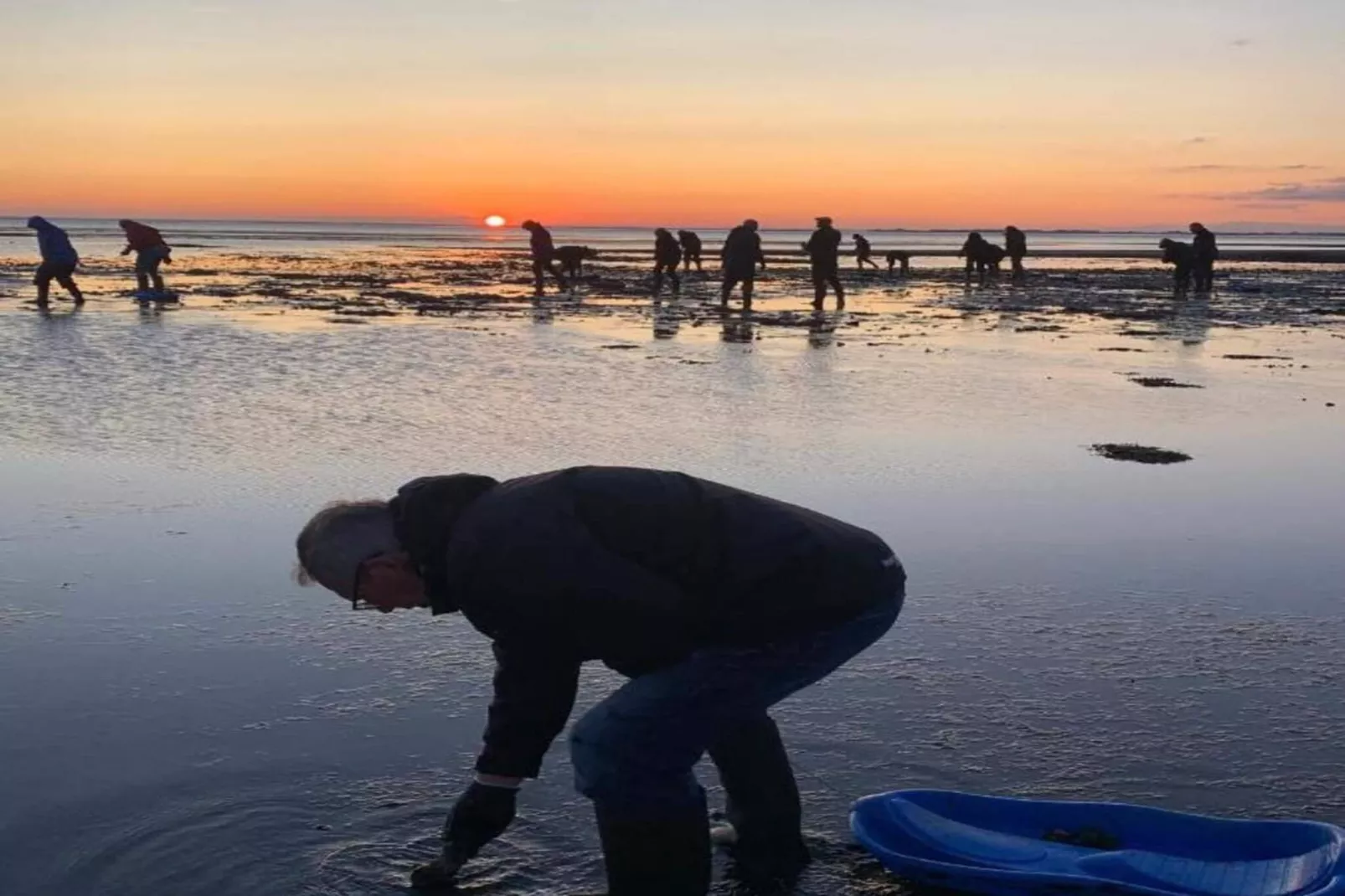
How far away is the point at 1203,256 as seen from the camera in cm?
3344

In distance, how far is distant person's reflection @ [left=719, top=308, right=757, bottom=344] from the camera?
64.3ft

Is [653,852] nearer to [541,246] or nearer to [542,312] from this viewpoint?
[542,312]

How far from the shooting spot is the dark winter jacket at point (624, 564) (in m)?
3.13

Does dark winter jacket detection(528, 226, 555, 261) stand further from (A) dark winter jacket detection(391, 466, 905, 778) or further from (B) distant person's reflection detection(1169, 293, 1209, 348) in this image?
(A) dark winter jacket detection(391, 466, 905, 778)

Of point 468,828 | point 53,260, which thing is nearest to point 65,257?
point 53,260

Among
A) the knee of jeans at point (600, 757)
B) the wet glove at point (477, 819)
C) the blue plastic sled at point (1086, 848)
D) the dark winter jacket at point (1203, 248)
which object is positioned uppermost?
the dark winter jacket at point (1203, 248)

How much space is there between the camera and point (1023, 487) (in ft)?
29.4

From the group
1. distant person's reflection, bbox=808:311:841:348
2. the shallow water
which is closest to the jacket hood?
the shallow water

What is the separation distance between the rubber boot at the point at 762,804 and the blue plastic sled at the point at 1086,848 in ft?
0.68

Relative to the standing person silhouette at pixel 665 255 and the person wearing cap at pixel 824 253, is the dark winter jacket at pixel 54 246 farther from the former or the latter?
the person wearing cap at pixel 824 253

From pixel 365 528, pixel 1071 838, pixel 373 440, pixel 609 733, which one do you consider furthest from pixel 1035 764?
pixel 373 440

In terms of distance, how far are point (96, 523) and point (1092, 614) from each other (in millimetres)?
5190

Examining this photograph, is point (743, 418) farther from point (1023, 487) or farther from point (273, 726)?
point (273, 726)

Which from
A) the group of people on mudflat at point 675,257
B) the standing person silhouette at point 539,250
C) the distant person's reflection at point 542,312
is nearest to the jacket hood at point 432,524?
the distant person's reflection at point 542,312
